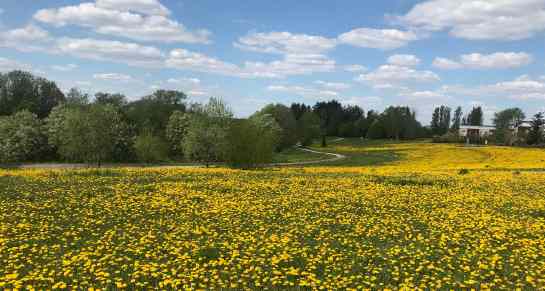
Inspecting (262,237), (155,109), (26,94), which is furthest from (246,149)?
(26,94)

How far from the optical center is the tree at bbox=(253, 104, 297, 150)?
11114 centimetres

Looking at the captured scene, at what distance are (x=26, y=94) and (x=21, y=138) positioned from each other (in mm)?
31818

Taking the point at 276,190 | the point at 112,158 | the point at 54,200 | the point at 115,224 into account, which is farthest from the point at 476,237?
the point at 112,158

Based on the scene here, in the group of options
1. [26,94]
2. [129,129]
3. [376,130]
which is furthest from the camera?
[376,130]

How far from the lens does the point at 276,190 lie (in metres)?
22.1

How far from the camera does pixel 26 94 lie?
97.0 metres

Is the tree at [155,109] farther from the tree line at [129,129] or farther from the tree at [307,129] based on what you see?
the tree at [307,129]

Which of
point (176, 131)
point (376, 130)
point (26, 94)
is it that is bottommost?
point (176, 131)

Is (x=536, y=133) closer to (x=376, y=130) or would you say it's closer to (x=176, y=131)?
(x=376, y=130)

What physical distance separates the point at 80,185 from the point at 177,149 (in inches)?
2617

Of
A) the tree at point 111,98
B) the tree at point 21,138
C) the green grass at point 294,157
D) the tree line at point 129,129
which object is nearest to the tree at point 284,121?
the tree line at point 129,129

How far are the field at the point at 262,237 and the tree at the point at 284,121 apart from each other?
88171mm

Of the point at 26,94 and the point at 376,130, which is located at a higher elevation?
the point at 26,94

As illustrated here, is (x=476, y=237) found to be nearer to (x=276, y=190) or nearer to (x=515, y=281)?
(x=515, y=281)
